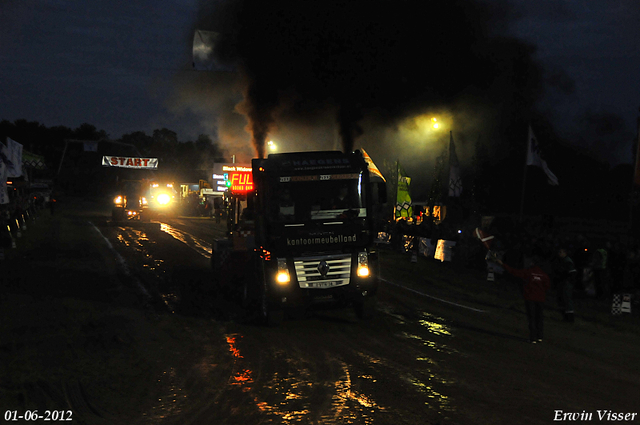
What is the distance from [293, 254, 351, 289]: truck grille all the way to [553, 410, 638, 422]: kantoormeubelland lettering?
4541 mm

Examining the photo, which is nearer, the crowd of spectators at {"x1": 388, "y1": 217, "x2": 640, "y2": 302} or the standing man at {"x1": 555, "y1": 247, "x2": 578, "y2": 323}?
the standing man at {"x1": 555, "y1": 247, "x2": 578, "y2": 323}

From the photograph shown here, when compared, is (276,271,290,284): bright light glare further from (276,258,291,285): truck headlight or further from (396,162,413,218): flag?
(396,162,413,218): flag

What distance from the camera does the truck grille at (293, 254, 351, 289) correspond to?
973 centimetres

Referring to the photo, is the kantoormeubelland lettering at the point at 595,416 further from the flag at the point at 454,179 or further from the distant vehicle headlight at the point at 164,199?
the distant vehicle headlight at the point at 164,199

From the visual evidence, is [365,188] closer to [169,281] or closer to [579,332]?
[579,332]

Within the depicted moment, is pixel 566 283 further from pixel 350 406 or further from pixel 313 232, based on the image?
pixel 350 406

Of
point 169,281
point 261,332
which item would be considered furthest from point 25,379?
point 169,281

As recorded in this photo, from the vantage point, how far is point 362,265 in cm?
995

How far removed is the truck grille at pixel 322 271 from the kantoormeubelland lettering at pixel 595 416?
4.54 meters

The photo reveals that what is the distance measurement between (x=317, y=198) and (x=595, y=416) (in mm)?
5674

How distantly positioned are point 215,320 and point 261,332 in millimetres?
1372

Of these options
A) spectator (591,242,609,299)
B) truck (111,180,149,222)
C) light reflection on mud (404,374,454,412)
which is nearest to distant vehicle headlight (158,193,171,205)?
truck (111,180,149,222)

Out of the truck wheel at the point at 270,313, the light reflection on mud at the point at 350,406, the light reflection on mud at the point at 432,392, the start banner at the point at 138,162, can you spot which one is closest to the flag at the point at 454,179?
the truck wheel at the point at 270,313

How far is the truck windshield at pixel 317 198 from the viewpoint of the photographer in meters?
10.0
